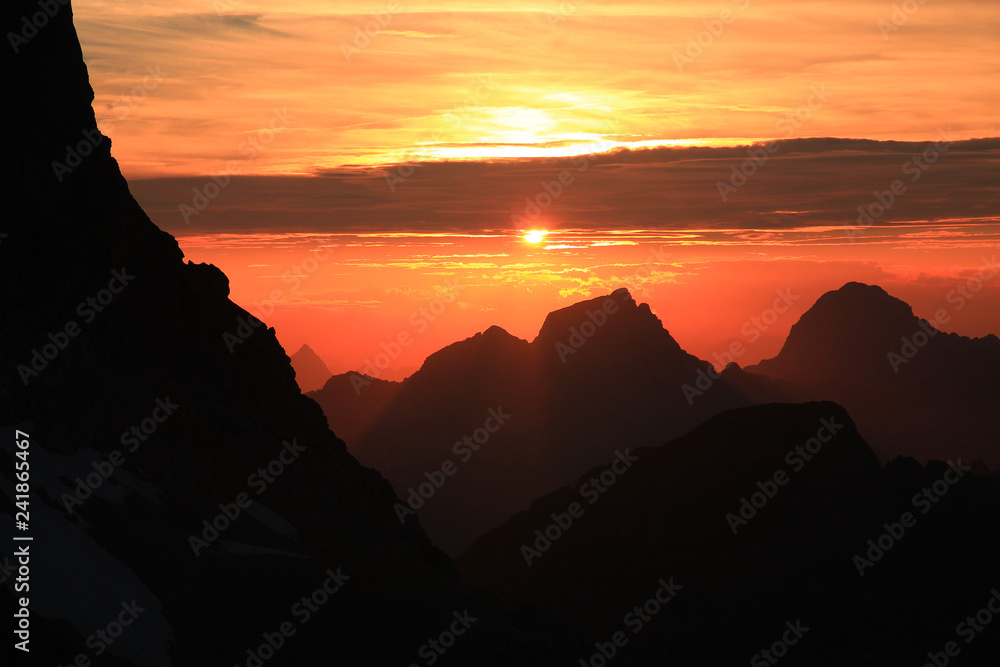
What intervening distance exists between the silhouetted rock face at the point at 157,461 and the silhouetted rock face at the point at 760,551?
16812mm

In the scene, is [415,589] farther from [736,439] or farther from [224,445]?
[736,439]

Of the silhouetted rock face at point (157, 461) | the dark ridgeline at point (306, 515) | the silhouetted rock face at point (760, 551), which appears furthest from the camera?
the silhouetted rock face at point (760, 551)

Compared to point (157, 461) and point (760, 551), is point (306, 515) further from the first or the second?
point (760, 551)

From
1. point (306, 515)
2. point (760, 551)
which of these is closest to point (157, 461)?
point (306, 515)

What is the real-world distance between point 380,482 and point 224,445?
58.8 ft

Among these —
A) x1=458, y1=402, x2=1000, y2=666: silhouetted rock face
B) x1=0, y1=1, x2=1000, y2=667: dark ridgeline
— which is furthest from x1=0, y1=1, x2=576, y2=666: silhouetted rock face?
x1=458, y1=402, x2=1000, y2=666: silhouetted rock face

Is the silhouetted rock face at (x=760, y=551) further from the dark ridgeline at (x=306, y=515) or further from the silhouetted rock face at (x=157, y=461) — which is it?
the silhouetted rock face at (x=157, y=461)

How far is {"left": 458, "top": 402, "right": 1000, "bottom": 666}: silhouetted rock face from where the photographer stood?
77.3 m

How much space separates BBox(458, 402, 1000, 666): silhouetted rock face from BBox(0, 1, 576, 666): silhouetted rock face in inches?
662

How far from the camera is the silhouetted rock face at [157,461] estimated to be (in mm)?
48562

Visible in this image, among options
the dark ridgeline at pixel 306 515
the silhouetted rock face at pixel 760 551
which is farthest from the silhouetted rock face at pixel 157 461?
the silhouetted rock face at pixel 760 551

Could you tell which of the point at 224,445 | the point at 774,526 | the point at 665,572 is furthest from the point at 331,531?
the point at 774,526

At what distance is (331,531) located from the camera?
72.5m

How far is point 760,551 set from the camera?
85438 mm
